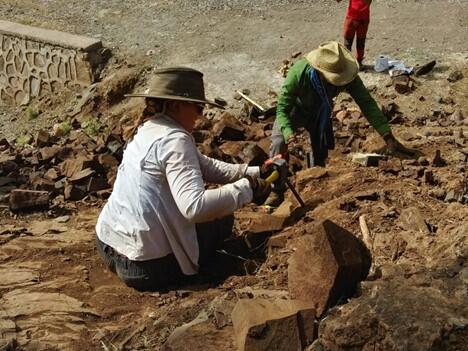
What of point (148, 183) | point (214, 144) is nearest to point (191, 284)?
point (148, 183)

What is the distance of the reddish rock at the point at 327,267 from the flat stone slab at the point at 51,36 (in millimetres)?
6647

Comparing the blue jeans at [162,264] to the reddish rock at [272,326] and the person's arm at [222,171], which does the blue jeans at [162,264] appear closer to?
the person's arm at [222,171]

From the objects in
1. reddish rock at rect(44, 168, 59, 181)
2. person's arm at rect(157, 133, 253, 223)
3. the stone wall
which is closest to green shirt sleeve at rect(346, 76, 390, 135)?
person's arm at rect(157, 133, 253, 223)

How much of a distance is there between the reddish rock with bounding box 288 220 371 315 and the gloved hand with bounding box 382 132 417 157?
2.53 meters

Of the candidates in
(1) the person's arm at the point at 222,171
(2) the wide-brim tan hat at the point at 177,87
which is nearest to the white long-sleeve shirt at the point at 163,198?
(2) the wide-brim tan hat at the point at 177,87

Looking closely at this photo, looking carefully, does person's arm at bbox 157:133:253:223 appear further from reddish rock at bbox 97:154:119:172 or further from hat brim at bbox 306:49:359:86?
reddish rock at bbox 97:154:119:172

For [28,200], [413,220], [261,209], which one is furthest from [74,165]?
[413,220]

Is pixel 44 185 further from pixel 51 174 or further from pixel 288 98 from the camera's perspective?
pixel 288 98

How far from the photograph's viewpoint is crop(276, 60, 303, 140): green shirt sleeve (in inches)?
220

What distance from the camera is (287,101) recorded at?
18.7 feet

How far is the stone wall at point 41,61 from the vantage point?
31.3 feet

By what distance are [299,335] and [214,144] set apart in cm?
387

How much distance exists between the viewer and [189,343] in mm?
3215

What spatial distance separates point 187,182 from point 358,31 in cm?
475
